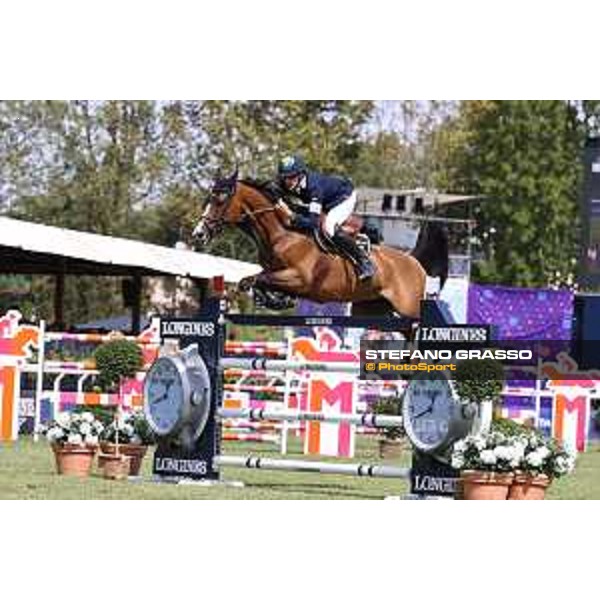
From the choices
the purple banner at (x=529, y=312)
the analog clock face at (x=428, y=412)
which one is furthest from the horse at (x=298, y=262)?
the purple banner at (x=529, y=312)

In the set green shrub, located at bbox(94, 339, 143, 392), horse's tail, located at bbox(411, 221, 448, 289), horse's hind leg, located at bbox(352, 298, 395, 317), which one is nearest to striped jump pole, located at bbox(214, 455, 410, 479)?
horse's hind leg, located at bbox(352, 298, 395, 317)

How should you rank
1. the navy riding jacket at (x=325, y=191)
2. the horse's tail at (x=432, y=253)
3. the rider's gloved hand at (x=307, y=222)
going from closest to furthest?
the navy riding jacket at (x=325, y=191)
the rider's gloved hand at (x=307, y=222)
the horse's tail at (x=432, y=253)

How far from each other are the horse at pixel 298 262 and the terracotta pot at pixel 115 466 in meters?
1.46

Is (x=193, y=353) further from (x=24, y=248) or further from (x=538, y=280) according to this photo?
(x=538, y=280)

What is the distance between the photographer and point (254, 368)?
10.5 meters

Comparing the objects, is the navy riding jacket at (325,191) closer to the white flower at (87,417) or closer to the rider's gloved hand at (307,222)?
the rider's gloved hand at (307,222)

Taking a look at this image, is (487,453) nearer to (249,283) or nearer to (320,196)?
(320,196)

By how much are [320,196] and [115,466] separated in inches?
83.6

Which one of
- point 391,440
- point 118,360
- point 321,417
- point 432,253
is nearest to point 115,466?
point 321,417

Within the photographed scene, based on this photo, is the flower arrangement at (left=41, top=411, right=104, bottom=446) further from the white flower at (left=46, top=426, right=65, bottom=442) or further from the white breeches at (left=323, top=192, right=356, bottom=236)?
the white breeches at (left=323, top=192, right=356, bottom=236)

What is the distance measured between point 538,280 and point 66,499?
19.2 m

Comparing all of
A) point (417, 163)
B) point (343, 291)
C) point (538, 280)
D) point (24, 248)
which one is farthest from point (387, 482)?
point (417, 163)

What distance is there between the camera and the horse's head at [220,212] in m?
11.0

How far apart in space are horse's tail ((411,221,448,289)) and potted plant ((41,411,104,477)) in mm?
2810
